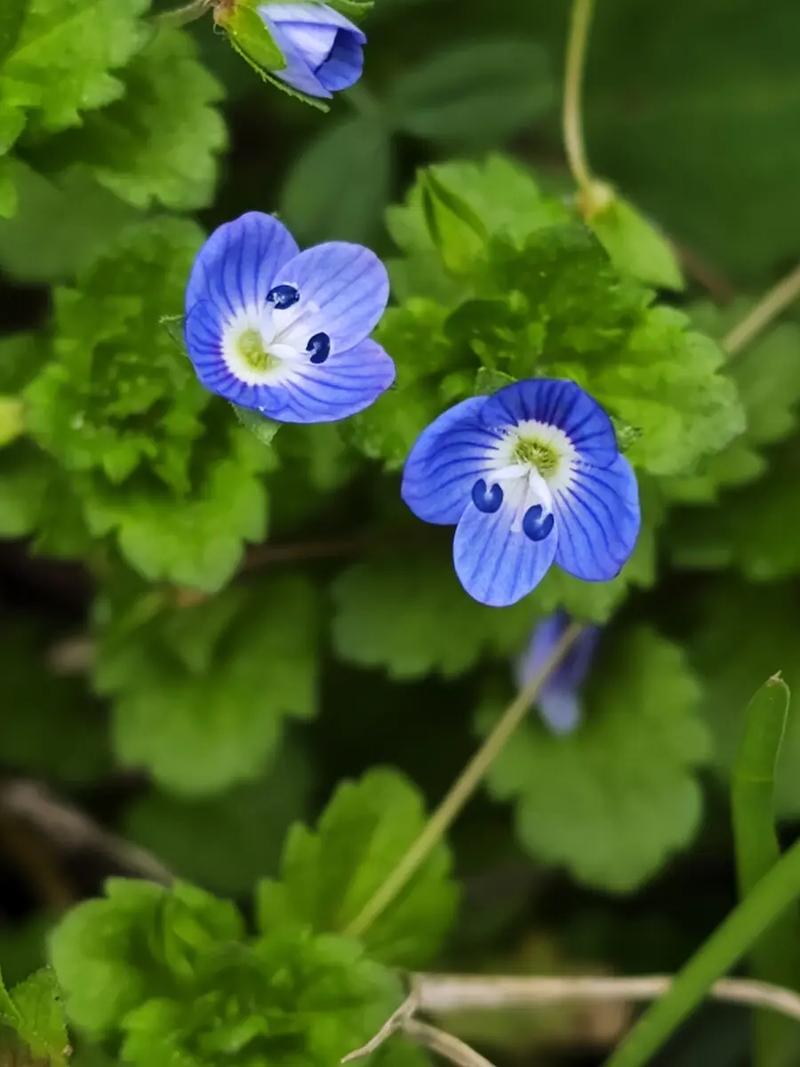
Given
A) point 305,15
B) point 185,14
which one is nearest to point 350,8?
point 305,15

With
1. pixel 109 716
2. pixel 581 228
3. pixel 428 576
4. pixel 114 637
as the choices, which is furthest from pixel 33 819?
pixel 581 228

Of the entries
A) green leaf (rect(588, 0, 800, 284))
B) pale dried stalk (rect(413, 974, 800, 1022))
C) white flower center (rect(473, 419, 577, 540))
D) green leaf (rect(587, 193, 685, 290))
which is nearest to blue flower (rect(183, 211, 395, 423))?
white flower center (rect(473, 419, 577, 540))

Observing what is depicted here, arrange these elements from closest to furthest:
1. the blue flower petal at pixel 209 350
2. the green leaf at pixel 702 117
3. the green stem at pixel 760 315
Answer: the blue flower petal at pixel 209 350
the green stem at pixel 760 315
the green leaf at pixel 702 117

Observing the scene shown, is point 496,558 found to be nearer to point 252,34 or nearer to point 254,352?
point 254,352

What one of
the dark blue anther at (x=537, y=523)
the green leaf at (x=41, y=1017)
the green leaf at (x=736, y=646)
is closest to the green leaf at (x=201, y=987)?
the green leaf at (x=41, y=1017)

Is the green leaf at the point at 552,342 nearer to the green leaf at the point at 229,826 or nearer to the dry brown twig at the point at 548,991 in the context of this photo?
the dry brown twig at the point at 548,991

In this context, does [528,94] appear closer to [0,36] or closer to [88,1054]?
[0,36]
